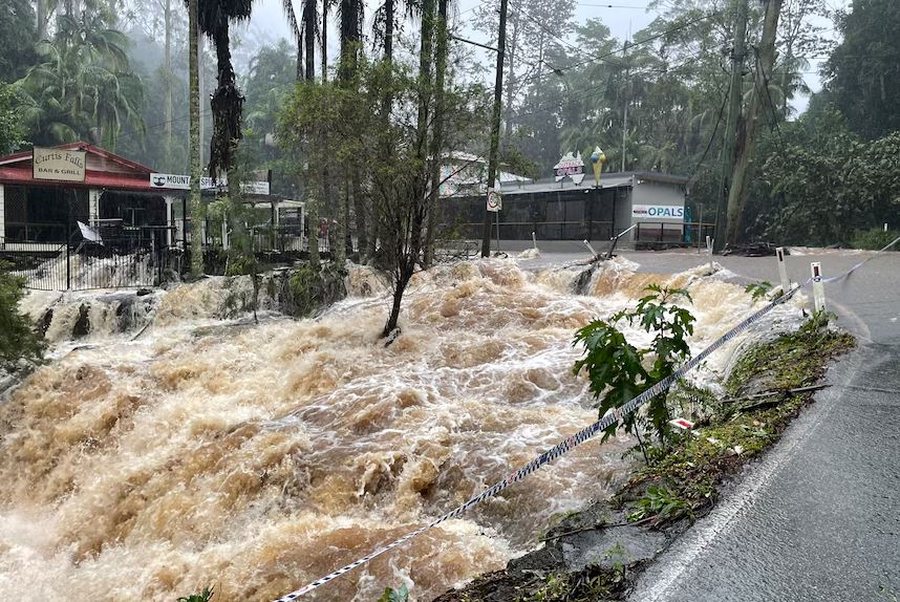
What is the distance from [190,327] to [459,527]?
12.2 meters

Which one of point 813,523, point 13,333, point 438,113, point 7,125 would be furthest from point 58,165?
point 813,523

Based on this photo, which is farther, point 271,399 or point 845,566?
point 271,399

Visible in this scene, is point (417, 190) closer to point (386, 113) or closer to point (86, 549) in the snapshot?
point (386, 113)

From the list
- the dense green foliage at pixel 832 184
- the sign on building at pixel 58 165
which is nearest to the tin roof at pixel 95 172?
the sign on building at pixel 58 165

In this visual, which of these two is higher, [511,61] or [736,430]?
[511,61]

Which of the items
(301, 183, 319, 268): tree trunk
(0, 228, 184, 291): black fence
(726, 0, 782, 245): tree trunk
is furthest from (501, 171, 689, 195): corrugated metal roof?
(0, 228, 184, 291): black fence

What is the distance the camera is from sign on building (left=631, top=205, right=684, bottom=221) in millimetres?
28266

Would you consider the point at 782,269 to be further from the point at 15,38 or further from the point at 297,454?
the point at 15,38

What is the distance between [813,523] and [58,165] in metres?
24.9

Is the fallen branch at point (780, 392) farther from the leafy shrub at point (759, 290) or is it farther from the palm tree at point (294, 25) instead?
the palm tree at point (294, 25)

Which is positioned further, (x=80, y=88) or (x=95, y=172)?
(x=80, y=88)

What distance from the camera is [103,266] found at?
1938 centimetres

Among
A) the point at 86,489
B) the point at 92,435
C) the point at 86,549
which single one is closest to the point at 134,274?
the point at 92,435

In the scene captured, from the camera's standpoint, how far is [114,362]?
41.0ft
